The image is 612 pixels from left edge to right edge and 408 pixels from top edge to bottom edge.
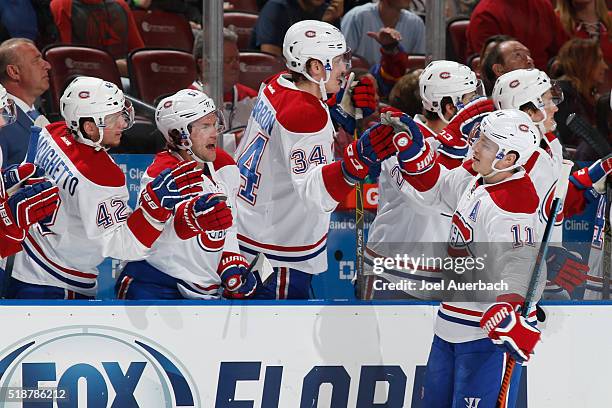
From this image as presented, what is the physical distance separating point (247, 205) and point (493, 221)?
1.16m

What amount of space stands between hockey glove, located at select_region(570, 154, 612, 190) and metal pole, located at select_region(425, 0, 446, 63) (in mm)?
731

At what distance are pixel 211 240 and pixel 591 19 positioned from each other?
10.2 feet

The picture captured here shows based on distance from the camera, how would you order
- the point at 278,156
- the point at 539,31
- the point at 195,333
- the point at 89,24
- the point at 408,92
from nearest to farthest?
the point at 195,333 < the point at 278,156 < the point at 408,92 < the point at 89,24 < the point at 539,31

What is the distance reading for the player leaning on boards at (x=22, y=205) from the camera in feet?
12.8

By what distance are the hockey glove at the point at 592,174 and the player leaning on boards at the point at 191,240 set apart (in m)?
1.52

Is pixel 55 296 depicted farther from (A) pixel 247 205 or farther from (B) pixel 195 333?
(A) pixel 247 205

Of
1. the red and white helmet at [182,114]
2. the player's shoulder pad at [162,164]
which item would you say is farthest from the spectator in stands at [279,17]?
the player's shoulder pad at [162,164]

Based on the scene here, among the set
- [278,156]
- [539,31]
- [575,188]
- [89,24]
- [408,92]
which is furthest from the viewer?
[539,31]

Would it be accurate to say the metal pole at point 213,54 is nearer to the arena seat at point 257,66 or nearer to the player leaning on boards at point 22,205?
the arena seat at point 257,66

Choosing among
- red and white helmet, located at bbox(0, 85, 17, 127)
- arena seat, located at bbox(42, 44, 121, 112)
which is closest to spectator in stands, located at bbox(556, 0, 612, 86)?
arena seat, located at bbox(42, 44, 121, 112)

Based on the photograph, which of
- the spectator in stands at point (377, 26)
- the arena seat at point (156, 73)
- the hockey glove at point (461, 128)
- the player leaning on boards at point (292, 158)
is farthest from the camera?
the spectator in stands at point (377, 26)

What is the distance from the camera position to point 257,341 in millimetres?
4082

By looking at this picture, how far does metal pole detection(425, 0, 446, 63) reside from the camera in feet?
16.7

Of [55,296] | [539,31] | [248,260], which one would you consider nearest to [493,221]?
[248,260]
